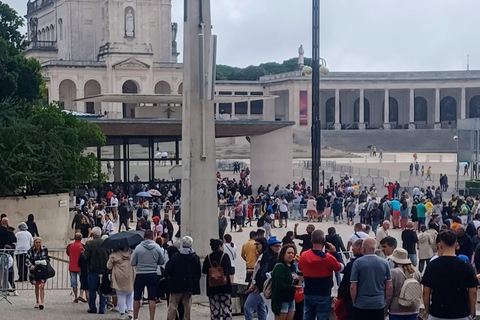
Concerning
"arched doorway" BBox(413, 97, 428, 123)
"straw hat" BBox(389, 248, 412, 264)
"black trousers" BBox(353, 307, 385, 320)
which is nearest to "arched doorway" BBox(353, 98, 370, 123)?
"arched doorway" BBox(413, 97, 428, 123)

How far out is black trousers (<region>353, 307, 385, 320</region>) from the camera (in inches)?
404

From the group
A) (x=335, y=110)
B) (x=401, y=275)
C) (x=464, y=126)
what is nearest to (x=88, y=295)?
(x=401, y=275)

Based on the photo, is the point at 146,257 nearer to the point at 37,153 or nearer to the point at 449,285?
the point at 449,285

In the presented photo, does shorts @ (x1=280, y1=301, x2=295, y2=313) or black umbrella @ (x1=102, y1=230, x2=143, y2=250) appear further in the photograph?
black umbrella @ (x1=102, y1=230, x2=143, y2=250)

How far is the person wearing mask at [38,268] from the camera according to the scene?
50.1 ft

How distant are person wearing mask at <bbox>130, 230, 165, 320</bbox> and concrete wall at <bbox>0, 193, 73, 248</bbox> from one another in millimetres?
13832

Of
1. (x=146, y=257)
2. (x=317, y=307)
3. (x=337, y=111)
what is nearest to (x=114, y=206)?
(x=146, y=257)

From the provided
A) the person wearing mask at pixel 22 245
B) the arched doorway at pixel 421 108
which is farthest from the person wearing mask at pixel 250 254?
the arched doorway at pixel 421 108

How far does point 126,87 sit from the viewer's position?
3725 inches

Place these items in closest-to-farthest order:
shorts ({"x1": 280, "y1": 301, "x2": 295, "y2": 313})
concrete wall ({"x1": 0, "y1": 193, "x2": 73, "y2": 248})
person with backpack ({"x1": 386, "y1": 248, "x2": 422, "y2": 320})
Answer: person with backpack ({"x1": 386, "y1": 248, "x2": 422, "y2": 320}), shorts ({"x1": 280, "y1": 301, "x2": 295, "y2": 313}), concrete wall ({"x1": 0, "y1": 193, "x2": 73, "y2": 248})

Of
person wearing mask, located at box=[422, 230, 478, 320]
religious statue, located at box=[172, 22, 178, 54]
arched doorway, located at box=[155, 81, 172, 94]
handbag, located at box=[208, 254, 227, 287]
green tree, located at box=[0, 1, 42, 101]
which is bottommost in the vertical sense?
handbag, located at box=[208, 254, 227, 287]

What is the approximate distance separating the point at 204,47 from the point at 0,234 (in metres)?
5.67

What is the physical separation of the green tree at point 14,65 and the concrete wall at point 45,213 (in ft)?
15.2

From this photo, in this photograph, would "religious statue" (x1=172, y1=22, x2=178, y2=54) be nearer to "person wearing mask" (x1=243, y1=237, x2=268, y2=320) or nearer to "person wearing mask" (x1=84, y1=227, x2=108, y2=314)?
"person wearing mask" (x1=84, y1=227, x2=108, y2=314)
